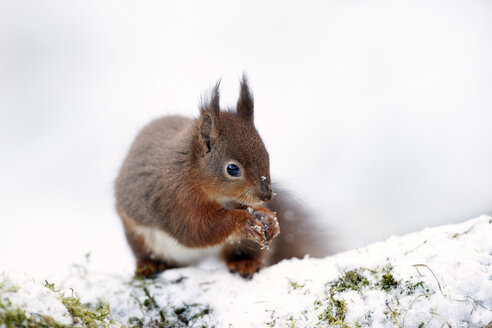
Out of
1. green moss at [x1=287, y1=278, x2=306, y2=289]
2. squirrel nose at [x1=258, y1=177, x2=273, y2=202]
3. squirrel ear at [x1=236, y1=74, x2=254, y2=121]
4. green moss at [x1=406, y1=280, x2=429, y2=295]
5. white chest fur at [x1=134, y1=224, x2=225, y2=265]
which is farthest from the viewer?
white chest fur at [x1=134, y1=224, x2=225, y2=265]

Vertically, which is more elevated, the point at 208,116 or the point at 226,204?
the point at 208,116

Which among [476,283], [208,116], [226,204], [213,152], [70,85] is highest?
[70,85]

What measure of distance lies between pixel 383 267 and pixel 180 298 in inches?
45.7

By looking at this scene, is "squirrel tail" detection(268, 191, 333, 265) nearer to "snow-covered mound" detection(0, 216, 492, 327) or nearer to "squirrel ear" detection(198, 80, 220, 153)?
"snow-covered mound" detection(0, 216, 492, 327)

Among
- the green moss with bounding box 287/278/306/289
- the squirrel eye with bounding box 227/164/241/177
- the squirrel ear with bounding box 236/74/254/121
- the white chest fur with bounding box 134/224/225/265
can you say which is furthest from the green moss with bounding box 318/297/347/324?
the squirrel ear with bounding box 236/74/254/121

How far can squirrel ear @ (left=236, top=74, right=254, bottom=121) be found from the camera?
311 centimetres

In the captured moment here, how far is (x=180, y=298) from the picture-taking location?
289 cm

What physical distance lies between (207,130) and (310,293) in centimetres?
112

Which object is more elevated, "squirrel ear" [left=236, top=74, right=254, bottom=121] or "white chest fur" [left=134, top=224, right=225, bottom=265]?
"squirrel ear" [left=236, top=74, right=254, bottom=121]

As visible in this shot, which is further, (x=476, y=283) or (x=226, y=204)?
(x=226, y=204)

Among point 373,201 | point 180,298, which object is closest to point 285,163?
point 373,201

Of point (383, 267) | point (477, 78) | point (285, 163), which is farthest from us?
point (477, 78)

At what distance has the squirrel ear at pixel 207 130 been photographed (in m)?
2.98

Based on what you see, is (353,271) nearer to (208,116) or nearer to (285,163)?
(208,116)
